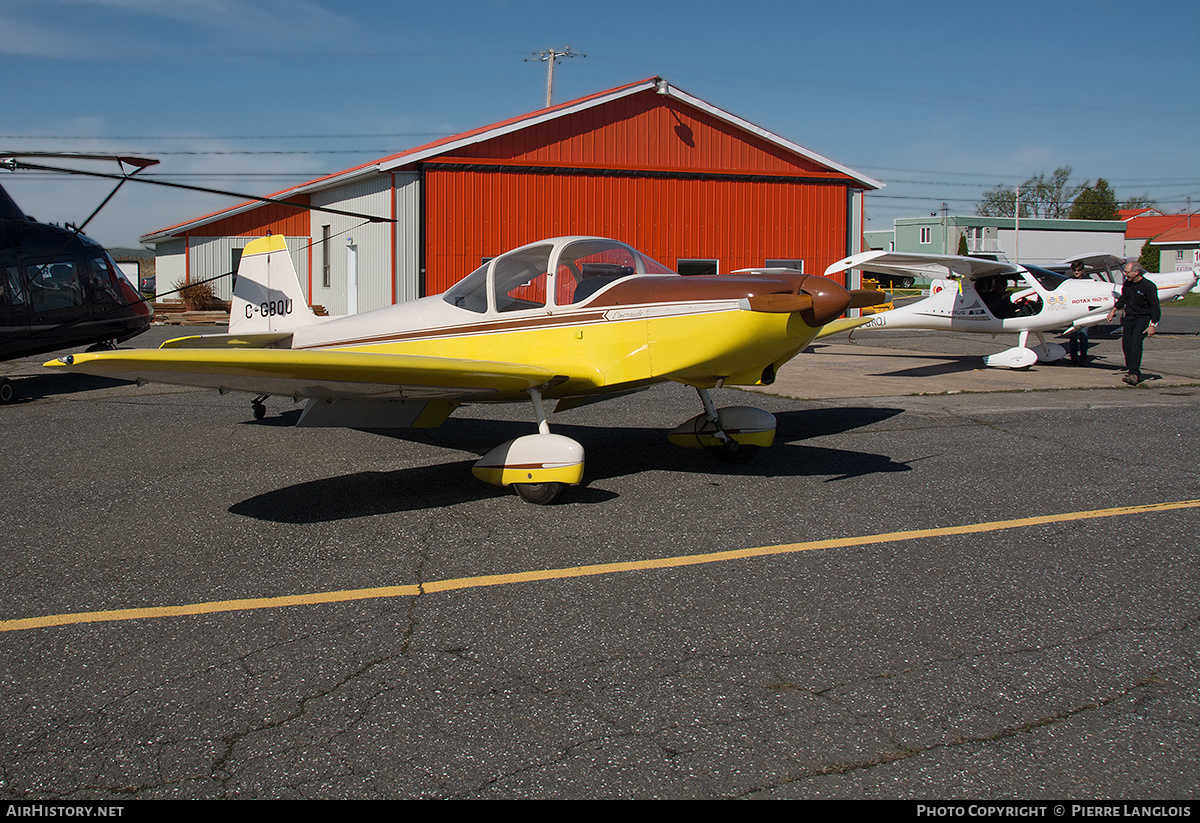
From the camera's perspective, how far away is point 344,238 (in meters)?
22.9

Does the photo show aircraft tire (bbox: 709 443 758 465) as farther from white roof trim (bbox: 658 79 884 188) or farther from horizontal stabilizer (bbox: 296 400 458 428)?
white roof trim (bbox: 658 79 884 188)

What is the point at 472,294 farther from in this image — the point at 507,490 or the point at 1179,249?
the point at 1179,249

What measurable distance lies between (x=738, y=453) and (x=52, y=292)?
10450mm

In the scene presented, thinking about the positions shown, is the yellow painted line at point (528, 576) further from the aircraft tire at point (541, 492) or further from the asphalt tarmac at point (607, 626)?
the aircraft tire at point (541, 492)

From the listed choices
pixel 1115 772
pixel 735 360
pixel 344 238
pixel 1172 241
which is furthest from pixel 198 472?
pixel 1172 241

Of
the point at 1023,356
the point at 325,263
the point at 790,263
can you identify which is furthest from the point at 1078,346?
the point at 325,263

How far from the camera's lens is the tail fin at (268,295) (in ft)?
29.4

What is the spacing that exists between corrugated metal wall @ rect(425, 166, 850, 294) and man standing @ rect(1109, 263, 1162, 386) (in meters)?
10.4

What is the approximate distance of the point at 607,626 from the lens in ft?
12.6

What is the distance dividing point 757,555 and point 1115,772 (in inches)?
91.1

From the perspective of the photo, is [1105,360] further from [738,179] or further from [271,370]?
[271,370]

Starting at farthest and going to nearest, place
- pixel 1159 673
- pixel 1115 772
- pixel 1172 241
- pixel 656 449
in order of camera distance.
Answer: pixel 1172 241
pixel 656 449
pixel 1159 673
pixel 1115 772

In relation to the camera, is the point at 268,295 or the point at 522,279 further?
the point at 268,295

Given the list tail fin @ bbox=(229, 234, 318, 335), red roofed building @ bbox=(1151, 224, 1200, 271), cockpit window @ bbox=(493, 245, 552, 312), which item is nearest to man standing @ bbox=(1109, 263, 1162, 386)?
cockpit window @ bbox=(493, 245, 552, 312)
